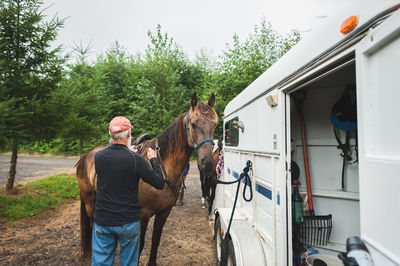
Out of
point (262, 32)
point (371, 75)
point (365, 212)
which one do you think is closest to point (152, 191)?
point (365, 212)

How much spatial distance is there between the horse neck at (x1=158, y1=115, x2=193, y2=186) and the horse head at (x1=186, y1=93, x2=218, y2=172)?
0.17 m

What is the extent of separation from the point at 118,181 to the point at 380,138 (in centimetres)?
189

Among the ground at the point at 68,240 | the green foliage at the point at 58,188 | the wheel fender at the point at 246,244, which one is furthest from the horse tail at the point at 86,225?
the green foliage at the point at 58,188

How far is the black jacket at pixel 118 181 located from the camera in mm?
1965

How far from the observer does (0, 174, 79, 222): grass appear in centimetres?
549

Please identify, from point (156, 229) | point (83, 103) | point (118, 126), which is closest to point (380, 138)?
point (118, 126)

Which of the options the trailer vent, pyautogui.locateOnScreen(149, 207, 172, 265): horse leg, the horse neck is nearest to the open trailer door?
the trailer vent

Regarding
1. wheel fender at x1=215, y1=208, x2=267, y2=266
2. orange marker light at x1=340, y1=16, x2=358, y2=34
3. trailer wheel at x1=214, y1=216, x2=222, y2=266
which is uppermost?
orange marker light at x1=340, y1=16, x2=358, y2=34

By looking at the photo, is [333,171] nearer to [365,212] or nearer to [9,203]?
[365,212]

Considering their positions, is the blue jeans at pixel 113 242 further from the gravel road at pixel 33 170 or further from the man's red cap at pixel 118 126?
the gravel road at pixel 33 170

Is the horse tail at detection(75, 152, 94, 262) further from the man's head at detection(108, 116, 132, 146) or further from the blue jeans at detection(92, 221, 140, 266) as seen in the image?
the man's head at detection(108, 116, 132, 146)

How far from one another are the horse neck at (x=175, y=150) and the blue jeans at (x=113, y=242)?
100 centimetres

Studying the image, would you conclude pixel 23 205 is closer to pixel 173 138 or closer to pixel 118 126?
pixel 173 138

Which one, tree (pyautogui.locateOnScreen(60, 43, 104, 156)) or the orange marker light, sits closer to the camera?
the orange marker light
